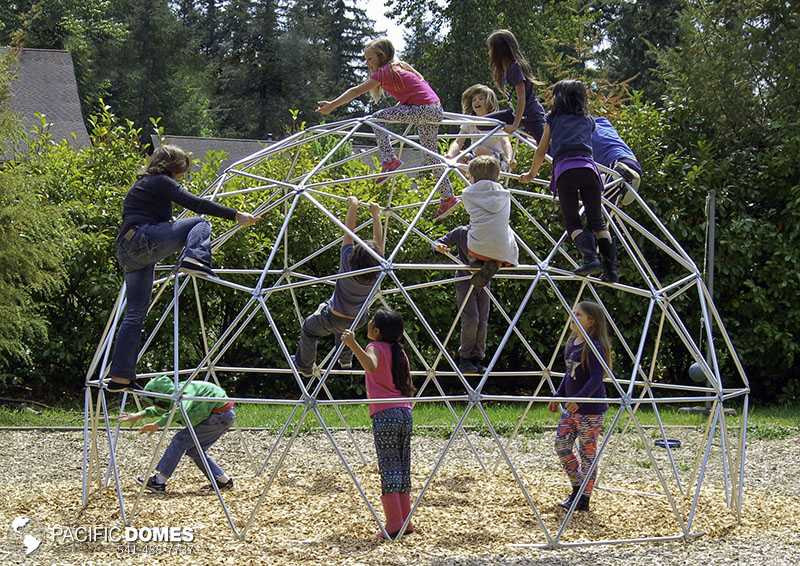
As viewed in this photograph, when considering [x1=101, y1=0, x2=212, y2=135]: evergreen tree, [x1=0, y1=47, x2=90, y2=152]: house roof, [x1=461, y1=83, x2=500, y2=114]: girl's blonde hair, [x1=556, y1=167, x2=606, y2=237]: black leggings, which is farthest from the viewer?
[x1=101, y1=0, x2=212, y2=135]: evergreen tree

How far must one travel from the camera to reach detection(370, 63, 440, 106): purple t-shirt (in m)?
7.29

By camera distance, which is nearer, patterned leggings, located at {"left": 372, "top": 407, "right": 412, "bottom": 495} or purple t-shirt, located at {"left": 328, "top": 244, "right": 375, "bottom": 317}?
patterned leggings, located at {"left": 372, "top": 407, "right": 412, "bottom": 495}

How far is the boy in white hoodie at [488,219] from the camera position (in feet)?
21.0

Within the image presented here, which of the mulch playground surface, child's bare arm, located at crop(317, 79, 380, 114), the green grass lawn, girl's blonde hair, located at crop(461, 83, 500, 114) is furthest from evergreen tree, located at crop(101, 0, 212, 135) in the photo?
child's bare arm, located at crop(317, 79, 380, 114)

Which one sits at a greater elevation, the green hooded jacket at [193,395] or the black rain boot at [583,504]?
the green hooded jacket at [193,395]

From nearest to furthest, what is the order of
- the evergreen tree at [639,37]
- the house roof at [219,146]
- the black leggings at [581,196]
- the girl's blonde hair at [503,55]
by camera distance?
the black leggings at [581,196] → the girl's blonde hair at [503,55] → the house roof at [219,146] → the evergreen tree at [639,37]

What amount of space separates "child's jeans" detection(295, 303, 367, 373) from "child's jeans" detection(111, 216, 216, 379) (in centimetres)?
98

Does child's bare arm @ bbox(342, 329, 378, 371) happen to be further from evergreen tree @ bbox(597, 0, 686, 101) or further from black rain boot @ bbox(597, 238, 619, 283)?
evergreen tree @ bbox(597, 0, 686, 101)

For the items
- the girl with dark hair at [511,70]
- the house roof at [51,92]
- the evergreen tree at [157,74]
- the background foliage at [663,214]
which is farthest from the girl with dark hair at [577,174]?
the evergreen tree at [157,74]

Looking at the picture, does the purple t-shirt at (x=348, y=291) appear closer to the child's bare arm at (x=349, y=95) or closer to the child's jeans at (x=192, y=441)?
the child's bare arm at (x=349, y=95)

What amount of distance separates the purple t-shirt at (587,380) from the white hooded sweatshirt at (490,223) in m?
0.88

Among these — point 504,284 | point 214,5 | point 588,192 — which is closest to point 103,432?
point 504,284

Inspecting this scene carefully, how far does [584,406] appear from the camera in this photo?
6723 mm

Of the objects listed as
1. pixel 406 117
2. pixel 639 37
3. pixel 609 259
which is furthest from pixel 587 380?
pixel 639 37
